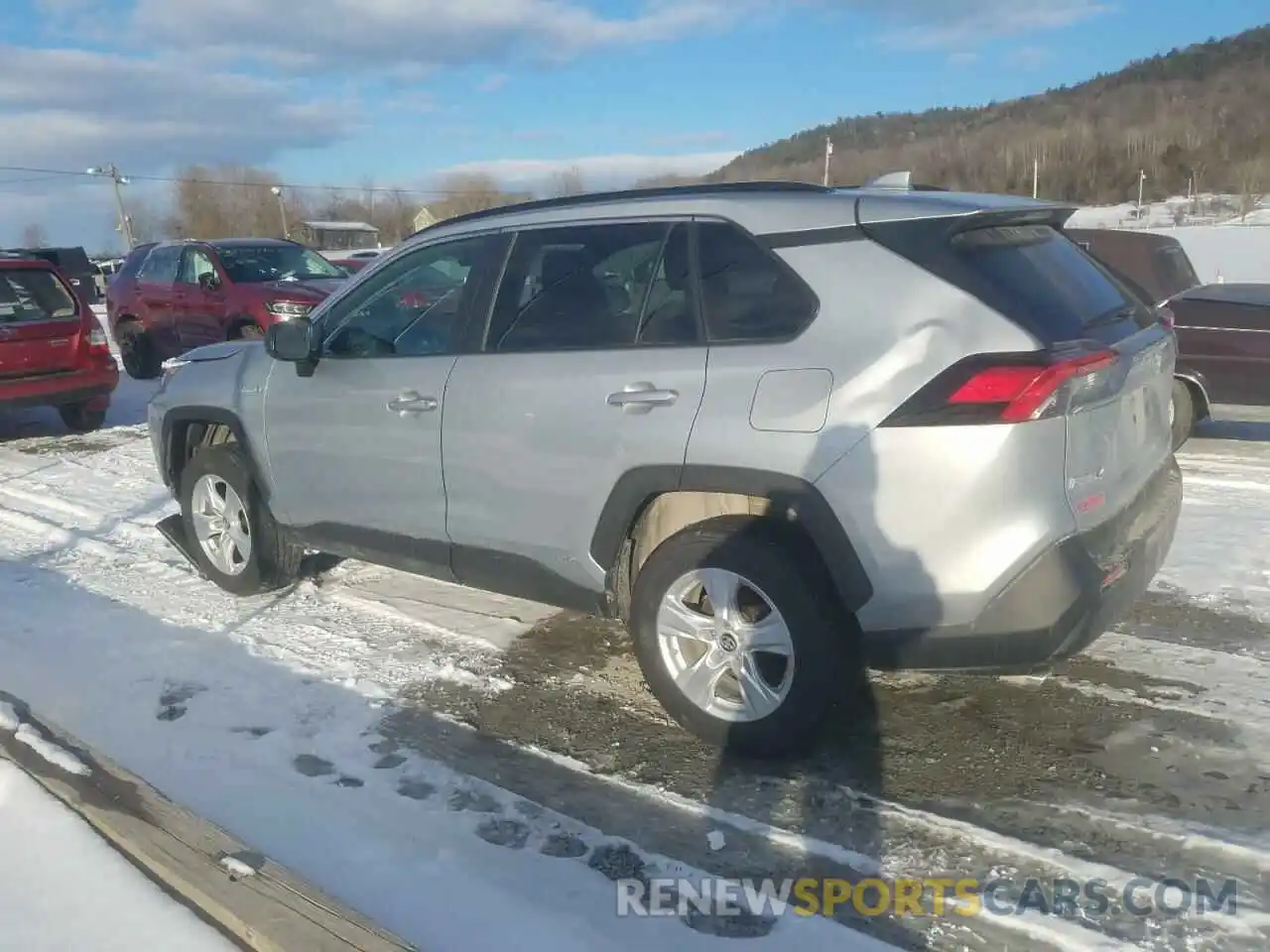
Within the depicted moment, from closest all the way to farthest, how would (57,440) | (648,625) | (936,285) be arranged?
(936,285)
(648,625)
(57,440)

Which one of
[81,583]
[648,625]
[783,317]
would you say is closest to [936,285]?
[783,317]

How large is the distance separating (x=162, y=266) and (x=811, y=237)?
39.8ft

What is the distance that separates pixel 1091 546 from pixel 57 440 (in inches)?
376

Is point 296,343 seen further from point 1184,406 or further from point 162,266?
point 162,266

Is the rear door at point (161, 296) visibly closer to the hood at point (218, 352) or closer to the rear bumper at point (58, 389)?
the rear bumper at point (58, 389)

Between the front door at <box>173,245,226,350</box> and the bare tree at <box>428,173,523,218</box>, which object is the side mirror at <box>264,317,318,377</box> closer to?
the front door at <box>173,245,226,350</box>

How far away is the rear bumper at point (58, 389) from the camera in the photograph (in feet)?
30.4

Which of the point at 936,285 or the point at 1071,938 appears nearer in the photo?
the point at 1071,938

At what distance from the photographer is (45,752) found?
346 centimetres

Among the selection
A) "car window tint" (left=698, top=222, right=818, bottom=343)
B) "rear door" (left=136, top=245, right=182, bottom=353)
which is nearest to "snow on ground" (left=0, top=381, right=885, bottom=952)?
"car window tint" (left=698, top=222, right=818, bottom=343)

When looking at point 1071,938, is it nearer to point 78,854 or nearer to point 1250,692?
point 1250,692

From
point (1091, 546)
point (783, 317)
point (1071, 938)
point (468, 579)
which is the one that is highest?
point (783, 317)

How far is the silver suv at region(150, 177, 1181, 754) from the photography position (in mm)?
3078

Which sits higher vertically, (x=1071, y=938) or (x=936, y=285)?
(x=936, y=285)
